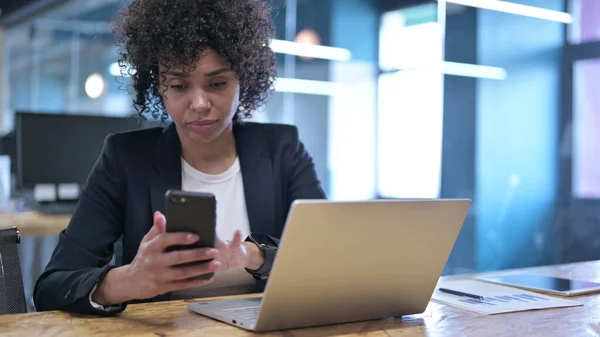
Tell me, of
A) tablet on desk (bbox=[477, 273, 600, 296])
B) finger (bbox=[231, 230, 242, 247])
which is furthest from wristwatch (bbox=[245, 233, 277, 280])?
tablet on desk (bbox=[477, 273, 600, 296])

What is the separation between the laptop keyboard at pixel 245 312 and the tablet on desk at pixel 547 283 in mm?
715

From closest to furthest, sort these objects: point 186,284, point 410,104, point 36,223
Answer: point 186,284 < point 36,223 < point 410,104

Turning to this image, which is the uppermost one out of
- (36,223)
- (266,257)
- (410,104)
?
(410,104)

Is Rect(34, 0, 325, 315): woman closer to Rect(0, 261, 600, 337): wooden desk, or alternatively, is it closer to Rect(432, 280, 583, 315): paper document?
Rect(0, 261, 600, 337): wooden desk

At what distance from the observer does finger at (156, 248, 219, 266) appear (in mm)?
1089

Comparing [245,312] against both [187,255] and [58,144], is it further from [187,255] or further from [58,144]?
[58,144]

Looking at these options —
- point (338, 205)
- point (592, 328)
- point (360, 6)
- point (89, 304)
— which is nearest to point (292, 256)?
point (338, 205)

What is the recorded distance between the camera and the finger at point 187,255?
3.57 feet

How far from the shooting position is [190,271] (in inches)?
44.6

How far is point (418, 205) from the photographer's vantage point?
1.18 meters

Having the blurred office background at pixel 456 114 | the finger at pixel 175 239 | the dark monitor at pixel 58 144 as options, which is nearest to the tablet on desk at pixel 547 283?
the finger at pixel 175 239

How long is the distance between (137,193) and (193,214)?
26.9 inches

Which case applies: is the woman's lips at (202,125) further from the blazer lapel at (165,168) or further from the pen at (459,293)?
the pen at (459,293)

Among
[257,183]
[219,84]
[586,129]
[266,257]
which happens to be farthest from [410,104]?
[266,257]
